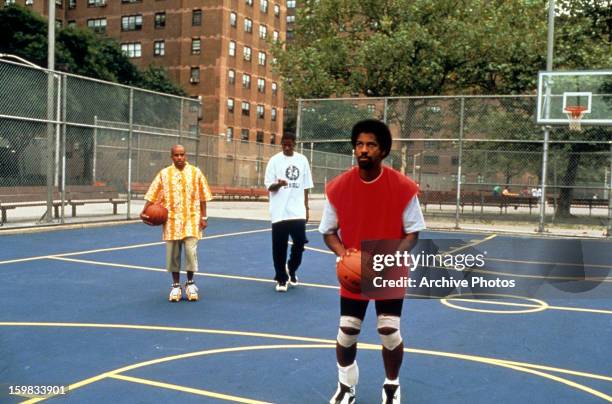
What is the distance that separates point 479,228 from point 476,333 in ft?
41.7

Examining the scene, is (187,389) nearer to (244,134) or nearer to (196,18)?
(196,18)

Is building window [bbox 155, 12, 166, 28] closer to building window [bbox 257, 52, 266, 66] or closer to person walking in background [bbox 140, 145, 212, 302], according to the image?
building window [bbox 257, 52, 266, 66]

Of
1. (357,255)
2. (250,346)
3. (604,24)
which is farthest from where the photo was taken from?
(604,24)

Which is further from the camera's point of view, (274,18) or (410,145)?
(274,18)

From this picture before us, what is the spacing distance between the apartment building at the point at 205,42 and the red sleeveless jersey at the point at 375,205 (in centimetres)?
5358

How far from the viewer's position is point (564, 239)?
16.7 metres

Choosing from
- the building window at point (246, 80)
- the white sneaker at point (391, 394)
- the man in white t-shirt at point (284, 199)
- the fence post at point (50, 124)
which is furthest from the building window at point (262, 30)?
the white sneaker at point (391, 394)

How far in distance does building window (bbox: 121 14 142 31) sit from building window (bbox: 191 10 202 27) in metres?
5.50

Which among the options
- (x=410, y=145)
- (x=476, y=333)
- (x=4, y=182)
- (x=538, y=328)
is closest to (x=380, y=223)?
(x=476, y=333)

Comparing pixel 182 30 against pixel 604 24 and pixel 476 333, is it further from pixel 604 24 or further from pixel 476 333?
pixel 476 333

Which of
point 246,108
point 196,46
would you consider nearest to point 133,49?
point 196,46

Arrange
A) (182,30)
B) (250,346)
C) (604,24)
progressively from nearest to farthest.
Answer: (250,346)
(604,24)
(182,30)

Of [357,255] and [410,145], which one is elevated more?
[410,145]

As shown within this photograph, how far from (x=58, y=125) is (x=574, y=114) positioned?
1301cm
